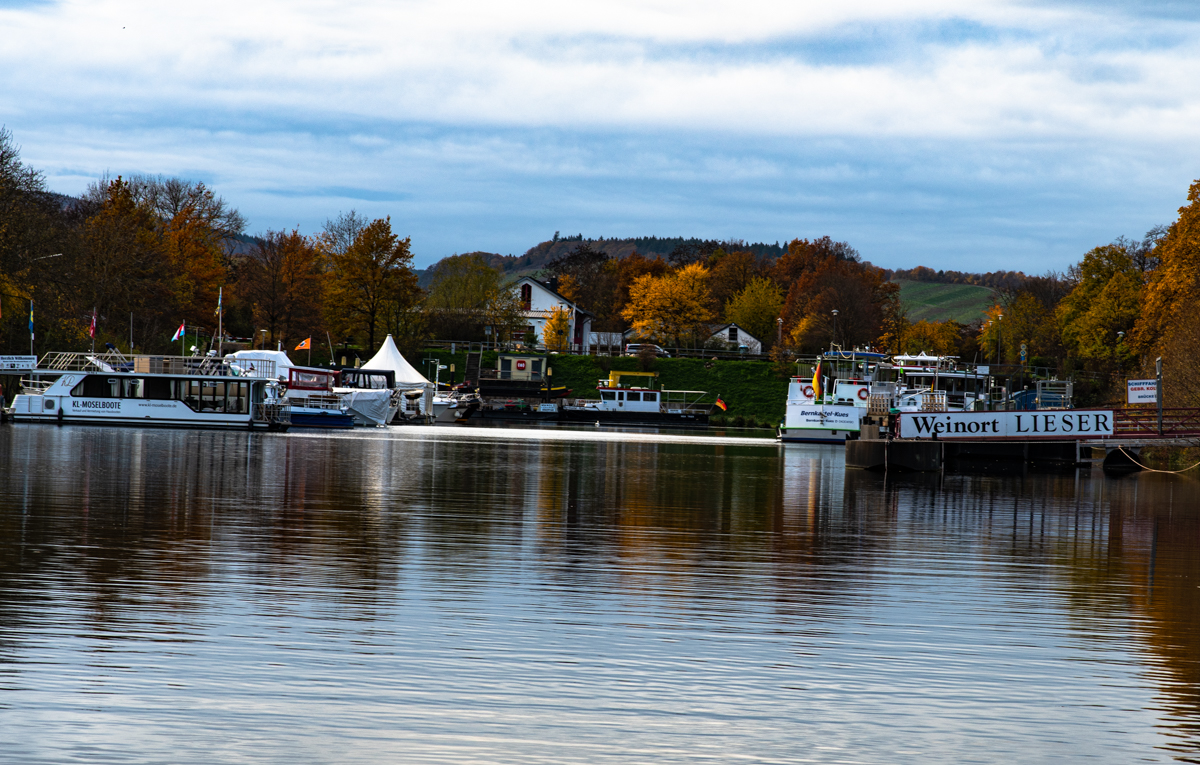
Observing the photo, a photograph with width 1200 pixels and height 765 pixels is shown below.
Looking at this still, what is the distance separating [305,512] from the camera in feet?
61.0

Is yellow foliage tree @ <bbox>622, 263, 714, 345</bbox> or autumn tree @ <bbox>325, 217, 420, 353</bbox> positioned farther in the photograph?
yellow foliage tree @ <bbox>622, 263, 714, 345</bbox>

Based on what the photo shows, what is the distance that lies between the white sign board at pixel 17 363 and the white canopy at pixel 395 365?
24854 millimetres

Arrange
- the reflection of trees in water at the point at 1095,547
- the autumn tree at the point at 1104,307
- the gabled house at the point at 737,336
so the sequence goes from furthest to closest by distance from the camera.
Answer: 1. the gabled house at the point at 737,336
2. the autumn tree at the point at 1104,307
3. the reflection of trees in water at the point at 1095,547

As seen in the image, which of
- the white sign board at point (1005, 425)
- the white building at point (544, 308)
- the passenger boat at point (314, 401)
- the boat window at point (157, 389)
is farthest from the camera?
the white building at point (544, 308)

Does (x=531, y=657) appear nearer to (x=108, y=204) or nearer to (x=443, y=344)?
(x=108, y=204)

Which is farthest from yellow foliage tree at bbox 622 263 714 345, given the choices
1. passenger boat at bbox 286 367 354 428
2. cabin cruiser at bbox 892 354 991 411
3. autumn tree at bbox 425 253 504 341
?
passenger boat at bbox 286 367 354 428

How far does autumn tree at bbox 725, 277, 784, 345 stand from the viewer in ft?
393

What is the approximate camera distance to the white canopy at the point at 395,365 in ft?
238

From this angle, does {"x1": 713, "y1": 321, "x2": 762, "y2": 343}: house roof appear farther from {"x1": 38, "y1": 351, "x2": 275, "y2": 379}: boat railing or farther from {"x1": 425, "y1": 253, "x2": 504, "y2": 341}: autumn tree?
{"x1": 38, "y1": 351, "x2": 275, "y2": 379}: boat railing

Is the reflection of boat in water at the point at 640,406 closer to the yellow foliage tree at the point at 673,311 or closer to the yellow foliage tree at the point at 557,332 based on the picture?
the yellow foliage tree at the point at 557,332

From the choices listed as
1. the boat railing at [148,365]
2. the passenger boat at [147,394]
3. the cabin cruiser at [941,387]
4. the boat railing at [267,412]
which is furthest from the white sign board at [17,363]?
the cabin cruiser at [941,387]

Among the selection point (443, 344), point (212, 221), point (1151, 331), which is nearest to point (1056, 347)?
point (1151, 331)

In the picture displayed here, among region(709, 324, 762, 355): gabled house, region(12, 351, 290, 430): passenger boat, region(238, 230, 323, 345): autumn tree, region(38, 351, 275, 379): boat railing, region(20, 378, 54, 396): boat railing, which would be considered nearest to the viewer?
region(12, 351, 290, 430): passenger boat

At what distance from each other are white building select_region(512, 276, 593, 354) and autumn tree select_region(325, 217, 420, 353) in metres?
31.9
